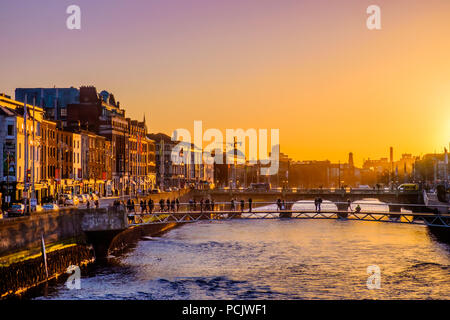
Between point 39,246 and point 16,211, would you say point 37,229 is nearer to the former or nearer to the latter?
point 39,246

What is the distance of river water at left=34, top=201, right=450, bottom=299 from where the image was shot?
46.2 m

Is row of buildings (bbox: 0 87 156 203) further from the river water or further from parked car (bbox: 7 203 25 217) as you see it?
the river water

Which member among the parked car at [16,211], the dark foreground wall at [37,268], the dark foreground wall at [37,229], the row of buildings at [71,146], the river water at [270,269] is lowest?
the river water at [270,269]

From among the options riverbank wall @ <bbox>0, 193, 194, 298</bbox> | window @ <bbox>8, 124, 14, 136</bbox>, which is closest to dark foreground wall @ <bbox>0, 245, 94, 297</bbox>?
riverbank wall @ <bbox>0, 193, 194, 298</bbox>

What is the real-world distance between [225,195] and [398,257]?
2571 inches

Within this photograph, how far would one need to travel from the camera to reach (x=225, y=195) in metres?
128

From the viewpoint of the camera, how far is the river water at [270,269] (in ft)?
151

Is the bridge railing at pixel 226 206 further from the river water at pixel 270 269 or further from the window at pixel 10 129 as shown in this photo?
the window at pixel 10 129

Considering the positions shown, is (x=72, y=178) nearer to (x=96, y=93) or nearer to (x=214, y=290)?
(x=96, y=93)

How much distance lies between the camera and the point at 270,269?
185 ft

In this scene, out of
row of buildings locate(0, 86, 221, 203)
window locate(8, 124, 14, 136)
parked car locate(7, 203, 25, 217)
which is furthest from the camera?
row of buildings locate(0, 86, 221, 203)

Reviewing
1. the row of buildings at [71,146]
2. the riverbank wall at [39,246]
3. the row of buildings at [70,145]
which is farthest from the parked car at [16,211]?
the row of buildings at [71,146]

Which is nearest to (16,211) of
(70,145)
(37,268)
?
(37,268)
